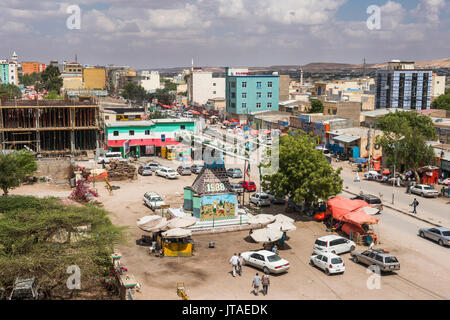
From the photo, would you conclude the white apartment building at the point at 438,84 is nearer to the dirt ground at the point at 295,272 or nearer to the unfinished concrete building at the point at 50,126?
the unfinished concrete building at the point at 50,126

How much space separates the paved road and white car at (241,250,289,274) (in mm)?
13101

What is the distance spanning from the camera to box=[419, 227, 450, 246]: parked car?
24.0 meters

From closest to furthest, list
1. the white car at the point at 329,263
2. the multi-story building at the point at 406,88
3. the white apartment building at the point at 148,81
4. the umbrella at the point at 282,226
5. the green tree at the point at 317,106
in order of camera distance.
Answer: the white car at the point at 329,263, the umbrella at the point at 282,226, the green tree at the point at 317,106, the multi-story building at the point at 406,88, the white apartment building at the point at 148,81

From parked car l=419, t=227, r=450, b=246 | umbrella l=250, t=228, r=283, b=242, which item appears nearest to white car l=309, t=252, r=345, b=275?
umbrella l=250, t=228, r=283, b=242

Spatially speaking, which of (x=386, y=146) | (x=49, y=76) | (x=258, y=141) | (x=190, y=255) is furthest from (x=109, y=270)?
(x=49, y=76)

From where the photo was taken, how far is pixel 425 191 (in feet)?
114

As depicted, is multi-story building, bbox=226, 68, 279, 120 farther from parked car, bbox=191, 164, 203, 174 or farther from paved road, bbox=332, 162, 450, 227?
paved road, bbox=332, 162, 450, 227

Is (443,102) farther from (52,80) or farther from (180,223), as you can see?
(52,80)

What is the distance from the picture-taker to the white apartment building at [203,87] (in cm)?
11938

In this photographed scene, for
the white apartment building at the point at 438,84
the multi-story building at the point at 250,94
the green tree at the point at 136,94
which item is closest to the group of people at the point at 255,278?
the multi-story building at the point at 250,94

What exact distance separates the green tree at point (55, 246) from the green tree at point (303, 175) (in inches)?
528

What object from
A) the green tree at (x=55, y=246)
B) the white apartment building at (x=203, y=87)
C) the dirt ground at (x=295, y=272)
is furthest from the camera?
the white apartment building at (x=203, y=87)

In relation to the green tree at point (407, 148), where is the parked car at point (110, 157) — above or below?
below

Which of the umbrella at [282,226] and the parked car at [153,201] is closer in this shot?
the umbrella at [282,226]
